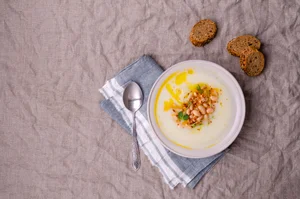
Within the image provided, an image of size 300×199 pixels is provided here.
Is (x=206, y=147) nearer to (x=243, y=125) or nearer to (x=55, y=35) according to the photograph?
(x=243, y=125)

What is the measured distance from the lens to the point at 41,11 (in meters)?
1.31

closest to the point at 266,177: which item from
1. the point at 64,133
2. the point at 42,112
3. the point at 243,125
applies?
the point at 243,125

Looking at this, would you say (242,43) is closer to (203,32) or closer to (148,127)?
(203,32)

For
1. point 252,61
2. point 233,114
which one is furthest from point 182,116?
point 252,61

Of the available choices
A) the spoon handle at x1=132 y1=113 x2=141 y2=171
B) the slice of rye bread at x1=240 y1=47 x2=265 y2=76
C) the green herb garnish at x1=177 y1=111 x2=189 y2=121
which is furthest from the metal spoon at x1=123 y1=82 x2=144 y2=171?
the slice of rye bread at x1=240 y1=47 x2=265 y2=76

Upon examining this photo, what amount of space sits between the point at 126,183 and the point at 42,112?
41 cm

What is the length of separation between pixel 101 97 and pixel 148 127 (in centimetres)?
21

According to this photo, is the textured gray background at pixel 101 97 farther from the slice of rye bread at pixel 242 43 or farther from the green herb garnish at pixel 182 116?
the green herb garnish at pixel 182 116

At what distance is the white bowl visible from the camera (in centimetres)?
109

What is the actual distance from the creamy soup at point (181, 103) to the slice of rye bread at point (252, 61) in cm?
10

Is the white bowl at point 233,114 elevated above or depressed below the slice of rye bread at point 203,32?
below

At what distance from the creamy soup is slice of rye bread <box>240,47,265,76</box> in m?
0.10

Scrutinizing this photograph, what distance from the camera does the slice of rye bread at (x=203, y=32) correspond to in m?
1.16

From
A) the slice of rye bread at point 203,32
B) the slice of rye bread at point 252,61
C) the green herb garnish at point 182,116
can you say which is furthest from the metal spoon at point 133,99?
the slice of rye bread at point 252,61
